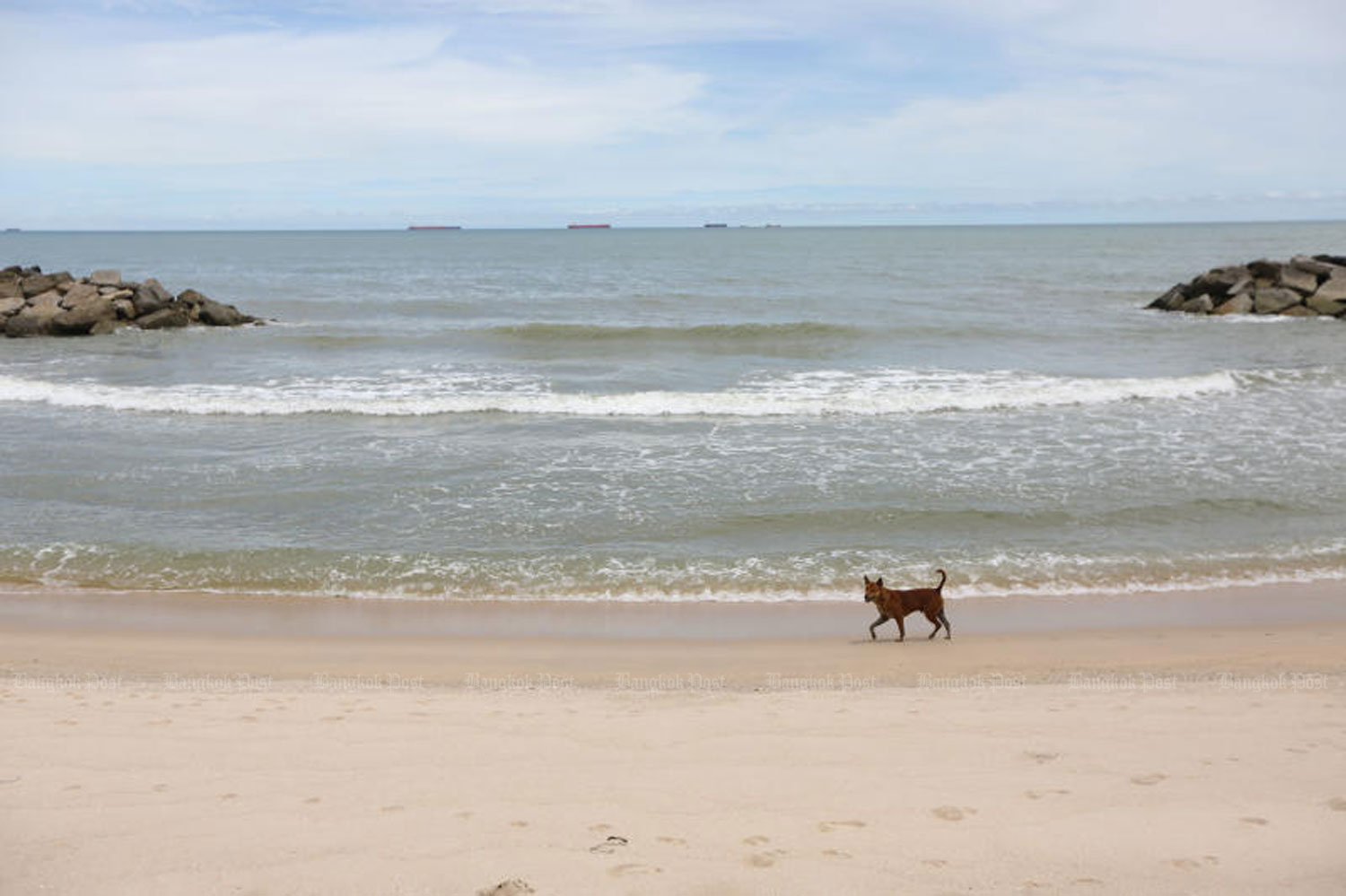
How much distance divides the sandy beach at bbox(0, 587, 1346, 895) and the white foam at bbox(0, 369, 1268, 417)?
10242 millimetres

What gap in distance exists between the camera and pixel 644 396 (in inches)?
805

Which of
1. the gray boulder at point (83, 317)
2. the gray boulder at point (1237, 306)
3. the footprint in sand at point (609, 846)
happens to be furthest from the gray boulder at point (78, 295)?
the gray boulder at point (1237, 306)

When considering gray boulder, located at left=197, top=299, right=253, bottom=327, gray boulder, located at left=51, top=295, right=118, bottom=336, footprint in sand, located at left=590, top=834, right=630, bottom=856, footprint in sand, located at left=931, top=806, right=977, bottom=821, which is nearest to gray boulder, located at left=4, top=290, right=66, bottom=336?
gray boulder, located at left=51, top=295, right=118, bottom=336

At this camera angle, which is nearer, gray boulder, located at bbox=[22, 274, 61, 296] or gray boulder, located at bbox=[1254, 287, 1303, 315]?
gray boulder, located at bbox=[1254, 287, 1303, 315]

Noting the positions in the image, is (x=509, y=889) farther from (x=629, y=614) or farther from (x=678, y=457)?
(x=678, y=457)

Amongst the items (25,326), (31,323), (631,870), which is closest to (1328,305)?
(631,870)

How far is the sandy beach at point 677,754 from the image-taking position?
4223 millimetres

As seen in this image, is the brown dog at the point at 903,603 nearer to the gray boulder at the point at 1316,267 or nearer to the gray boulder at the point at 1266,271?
the gray boulder at the point at 1316,267

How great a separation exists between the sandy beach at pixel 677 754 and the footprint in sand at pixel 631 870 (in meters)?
0.01

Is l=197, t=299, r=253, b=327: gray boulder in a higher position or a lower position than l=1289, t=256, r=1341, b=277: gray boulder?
lower

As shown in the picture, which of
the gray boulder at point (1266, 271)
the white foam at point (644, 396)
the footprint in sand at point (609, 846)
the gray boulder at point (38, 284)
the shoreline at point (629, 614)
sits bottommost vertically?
the shoreline at point (629, 614)

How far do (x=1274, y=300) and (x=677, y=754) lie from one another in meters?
35.2

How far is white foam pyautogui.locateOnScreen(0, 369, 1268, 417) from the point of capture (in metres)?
19.3

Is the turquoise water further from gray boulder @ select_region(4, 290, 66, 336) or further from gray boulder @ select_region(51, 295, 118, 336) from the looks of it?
gray boulder @ select_region(4, 290, 66, 336)
